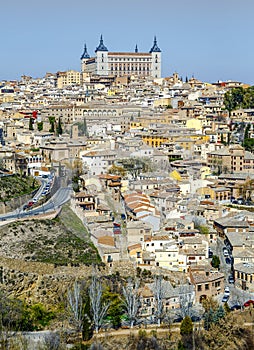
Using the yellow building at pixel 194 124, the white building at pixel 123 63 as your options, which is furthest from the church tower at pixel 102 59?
the yellow building at pixel 194 124

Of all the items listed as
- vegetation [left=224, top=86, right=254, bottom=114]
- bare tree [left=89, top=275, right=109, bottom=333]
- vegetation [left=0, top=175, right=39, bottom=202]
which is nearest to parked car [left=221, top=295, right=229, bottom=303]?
bare tree [left=89, top=275, right=109, bottom=333]

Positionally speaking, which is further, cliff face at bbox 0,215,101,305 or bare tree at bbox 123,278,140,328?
cliff face at bbox 0,215,101,305

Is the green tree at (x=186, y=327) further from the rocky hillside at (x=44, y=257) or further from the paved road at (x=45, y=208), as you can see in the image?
the paved road at (x=45, y=208)

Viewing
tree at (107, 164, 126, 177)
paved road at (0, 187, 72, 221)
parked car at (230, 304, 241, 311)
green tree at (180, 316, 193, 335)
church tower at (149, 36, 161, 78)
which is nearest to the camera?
green tree at (180, 316, 193, 335)

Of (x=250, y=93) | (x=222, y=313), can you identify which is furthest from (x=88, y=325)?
(x=250, y=93)

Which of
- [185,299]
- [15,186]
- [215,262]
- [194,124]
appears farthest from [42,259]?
[194,124]

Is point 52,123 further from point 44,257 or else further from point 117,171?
point 44,257

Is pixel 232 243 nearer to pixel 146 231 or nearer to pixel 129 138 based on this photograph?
pixel 146 231

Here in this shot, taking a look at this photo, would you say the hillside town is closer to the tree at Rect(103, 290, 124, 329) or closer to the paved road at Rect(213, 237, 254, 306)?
the paved road at Rect(213, 237, 254, 306)
